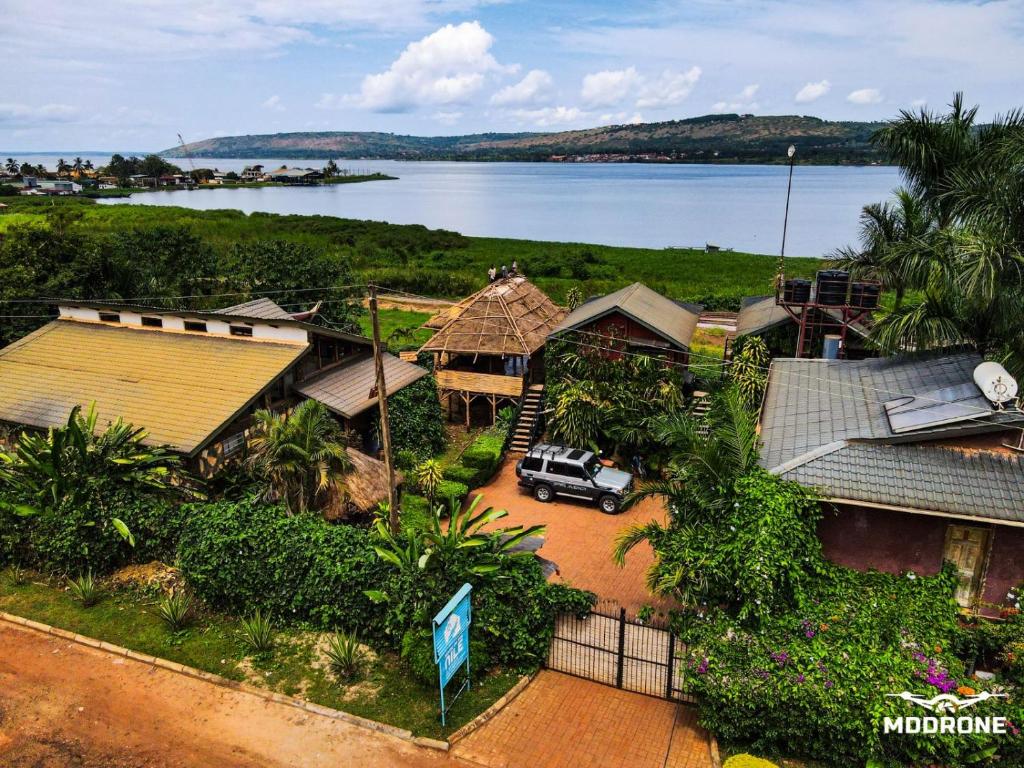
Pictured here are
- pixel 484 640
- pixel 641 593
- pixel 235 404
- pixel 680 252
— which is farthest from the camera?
pixel 680 252

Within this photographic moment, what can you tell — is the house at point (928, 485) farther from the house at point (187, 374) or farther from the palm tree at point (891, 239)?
the house at point (187, 374)

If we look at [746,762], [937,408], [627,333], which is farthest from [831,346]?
[746,762]

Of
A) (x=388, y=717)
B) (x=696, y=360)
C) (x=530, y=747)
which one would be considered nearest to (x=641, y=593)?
(x=530, y=747)

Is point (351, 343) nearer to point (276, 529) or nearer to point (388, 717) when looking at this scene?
point (276, 529)

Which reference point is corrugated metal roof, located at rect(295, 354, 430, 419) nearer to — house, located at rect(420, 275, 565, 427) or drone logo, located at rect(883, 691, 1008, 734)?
house, located at rect(420, 275, 565, 427)

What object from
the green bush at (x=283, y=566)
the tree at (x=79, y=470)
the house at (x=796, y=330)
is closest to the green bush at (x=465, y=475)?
the green bush at (x=283, y=566)

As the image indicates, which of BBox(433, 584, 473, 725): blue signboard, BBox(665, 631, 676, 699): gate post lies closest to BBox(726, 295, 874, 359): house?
BBox(665, 631, 676, 699): gate post

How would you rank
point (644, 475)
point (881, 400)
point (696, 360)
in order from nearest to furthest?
point (881, 400) → point (644, 475) → point (696, 360)

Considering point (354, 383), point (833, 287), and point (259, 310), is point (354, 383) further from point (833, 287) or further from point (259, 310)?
point (833, 287)
